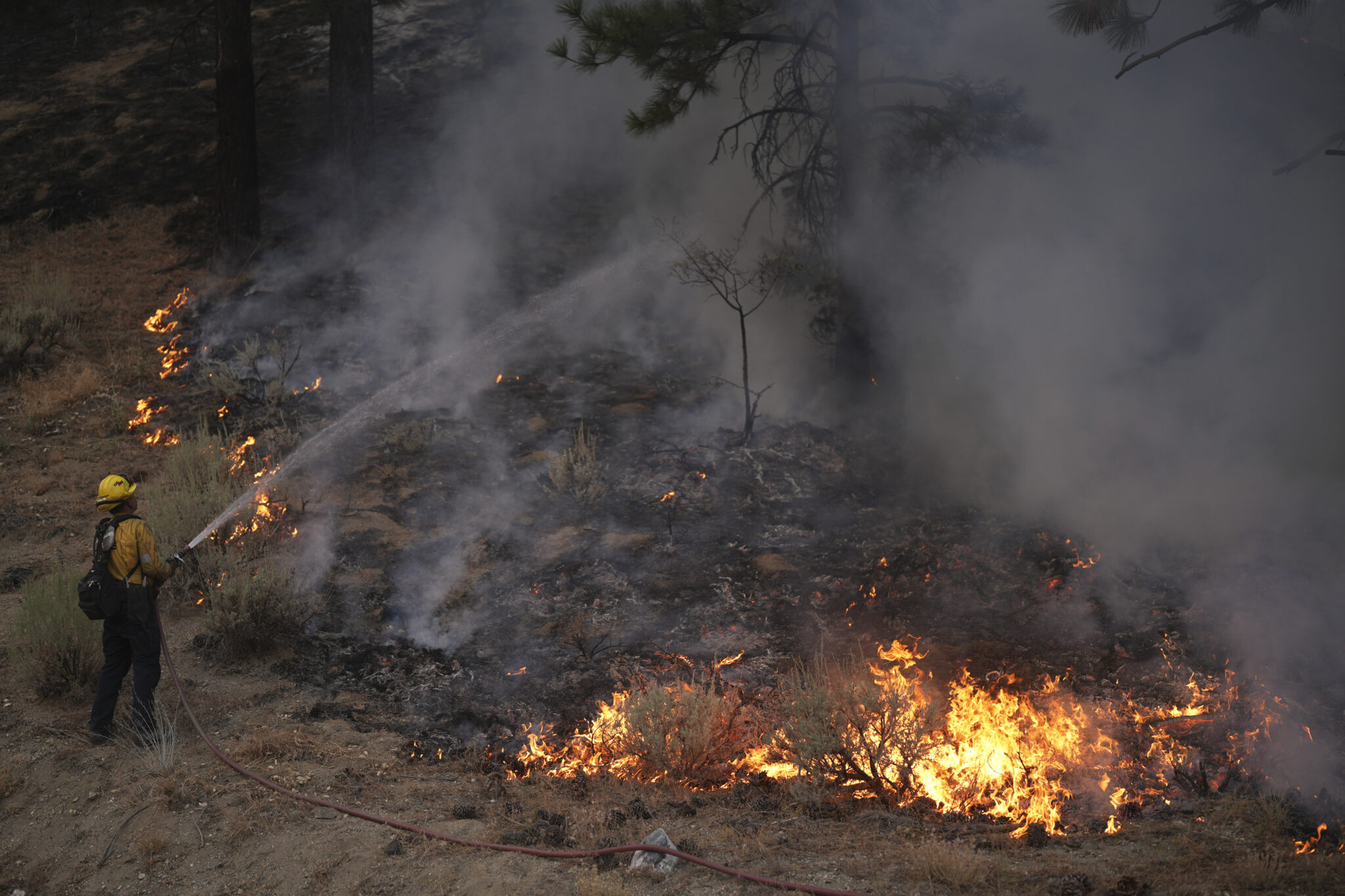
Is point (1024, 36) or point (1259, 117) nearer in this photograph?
point (1259, 117)

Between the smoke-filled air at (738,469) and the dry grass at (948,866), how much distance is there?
2cm

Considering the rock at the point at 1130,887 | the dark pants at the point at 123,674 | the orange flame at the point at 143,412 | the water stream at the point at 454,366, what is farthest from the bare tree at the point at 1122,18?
the orange flame at the point at 143,412

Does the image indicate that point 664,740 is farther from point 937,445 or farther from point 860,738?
point 937,445

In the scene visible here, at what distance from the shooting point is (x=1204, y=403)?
23.1 ft

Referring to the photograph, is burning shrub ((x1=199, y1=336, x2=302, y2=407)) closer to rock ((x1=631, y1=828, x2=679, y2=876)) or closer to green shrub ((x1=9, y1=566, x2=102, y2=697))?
green shrub ((x1=9, y1=566, x2=102, y2=697))

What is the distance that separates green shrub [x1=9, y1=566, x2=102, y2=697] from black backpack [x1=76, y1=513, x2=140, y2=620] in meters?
0.69

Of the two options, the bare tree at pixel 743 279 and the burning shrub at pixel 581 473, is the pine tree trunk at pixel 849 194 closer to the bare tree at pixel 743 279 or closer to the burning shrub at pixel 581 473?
the bare tree at pixel 743 279

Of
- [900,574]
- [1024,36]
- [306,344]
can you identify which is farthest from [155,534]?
[1024,36]

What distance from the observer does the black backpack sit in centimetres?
436

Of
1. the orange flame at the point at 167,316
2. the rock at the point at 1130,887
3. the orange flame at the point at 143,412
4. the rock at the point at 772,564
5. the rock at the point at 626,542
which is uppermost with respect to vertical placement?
the orange flame at the point at 167,316

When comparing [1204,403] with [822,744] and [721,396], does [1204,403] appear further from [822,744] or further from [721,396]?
[822,744]

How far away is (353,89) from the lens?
11.6m

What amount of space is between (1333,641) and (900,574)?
8.64 feet

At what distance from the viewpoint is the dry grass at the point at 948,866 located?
3.23 meters
